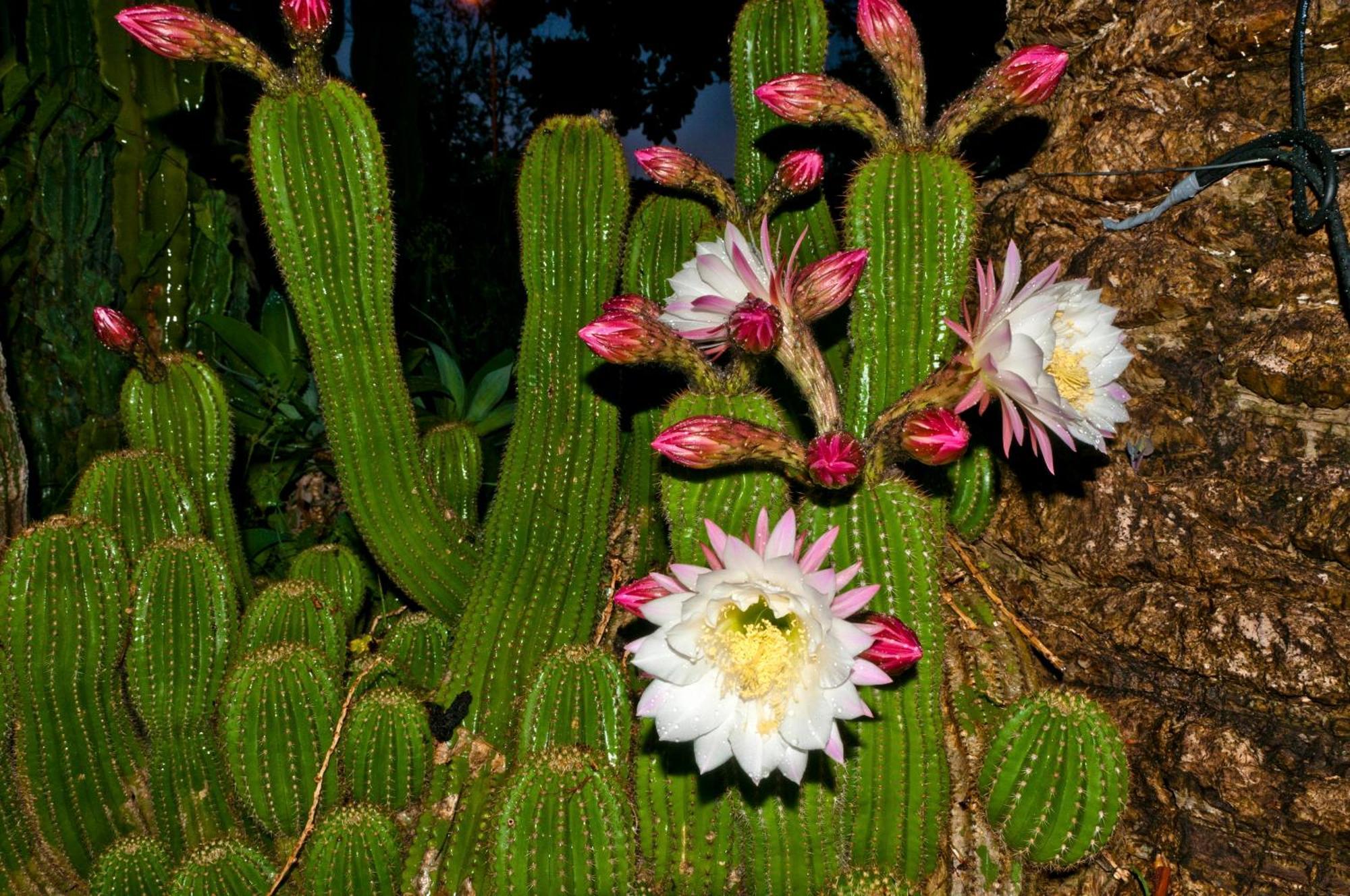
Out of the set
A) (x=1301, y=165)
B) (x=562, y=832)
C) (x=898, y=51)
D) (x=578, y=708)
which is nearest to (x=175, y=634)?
(x=578, y=708)

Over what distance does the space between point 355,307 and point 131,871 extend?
1.14 metres

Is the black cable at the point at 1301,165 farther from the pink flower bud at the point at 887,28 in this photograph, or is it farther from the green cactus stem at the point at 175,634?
the green cactus stem at the point at 175,634

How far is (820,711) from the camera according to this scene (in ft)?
4.11

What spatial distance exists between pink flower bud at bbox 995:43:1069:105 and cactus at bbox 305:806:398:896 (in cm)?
163

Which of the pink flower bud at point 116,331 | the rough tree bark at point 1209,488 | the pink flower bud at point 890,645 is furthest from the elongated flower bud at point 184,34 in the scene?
the rough tree bark at point 1209,488

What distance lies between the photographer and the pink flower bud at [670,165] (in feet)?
6.64

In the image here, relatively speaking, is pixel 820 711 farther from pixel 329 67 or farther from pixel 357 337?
pixel 329 67

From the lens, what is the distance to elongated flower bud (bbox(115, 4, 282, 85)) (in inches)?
71.2

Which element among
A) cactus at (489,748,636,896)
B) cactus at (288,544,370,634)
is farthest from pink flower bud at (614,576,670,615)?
cactus at (288,544,370,634)

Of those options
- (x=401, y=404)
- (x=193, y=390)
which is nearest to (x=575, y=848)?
(x=401, y=404)

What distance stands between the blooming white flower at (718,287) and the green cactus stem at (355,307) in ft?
2.52

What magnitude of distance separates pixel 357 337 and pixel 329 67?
4.71m

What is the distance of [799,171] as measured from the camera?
6.55ft

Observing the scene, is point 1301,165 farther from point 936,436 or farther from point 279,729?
point 279,729
